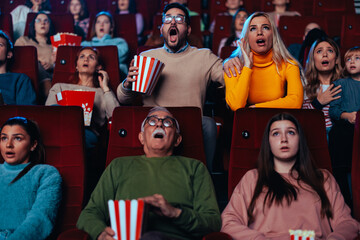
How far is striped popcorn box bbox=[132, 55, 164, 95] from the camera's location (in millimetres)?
1340

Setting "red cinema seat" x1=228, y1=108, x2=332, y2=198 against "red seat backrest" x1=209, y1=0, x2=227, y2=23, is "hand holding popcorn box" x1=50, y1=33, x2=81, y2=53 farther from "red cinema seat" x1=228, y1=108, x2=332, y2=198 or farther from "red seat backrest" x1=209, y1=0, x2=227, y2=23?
"red seat backrest" x1=209, y1=0, x2=227, y2=23

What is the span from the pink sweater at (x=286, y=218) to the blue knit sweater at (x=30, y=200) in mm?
438

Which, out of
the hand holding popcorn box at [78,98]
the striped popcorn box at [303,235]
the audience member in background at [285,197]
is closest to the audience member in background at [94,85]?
the hand holding popcorn box at [78,98]

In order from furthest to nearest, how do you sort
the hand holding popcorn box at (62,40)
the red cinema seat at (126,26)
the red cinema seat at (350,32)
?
the red cinema seat at (126,26) < the red cinema seat at (350,32) < the hand holding popcorn box at (62,40)

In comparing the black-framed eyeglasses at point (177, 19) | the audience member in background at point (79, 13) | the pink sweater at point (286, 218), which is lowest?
the pink sweater at point (286, 218)

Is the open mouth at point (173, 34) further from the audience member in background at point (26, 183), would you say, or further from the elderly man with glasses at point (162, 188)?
the audience member in background at point (26, 183)

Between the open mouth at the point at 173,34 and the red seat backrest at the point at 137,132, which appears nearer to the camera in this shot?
the red seat backrest at the point at 137,132

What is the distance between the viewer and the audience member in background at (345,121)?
59.2 inches

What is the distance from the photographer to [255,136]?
1.28 meters

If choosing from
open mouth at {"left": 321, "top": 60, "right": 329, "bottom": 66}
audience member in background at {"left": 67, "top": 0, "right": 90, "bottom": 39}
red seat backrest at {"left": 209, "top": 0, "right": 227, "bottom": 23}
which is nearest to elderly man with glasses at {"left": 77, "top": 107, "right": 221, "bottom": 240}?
open mouth at {"left": 321, "top": 60, "right": 329, "bottom": 66}

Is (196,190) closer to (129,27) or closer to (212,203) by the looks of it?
(212,203)

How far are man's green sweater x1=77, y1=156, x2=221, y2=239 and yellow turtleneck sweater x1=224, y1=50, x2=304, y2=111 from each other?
1.18 ft

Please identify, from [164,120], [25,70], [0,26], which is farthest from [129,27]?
[164,120]

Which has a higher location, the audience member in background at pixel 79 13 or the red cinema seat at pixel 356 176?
the audience member in background at pixel 79 13
